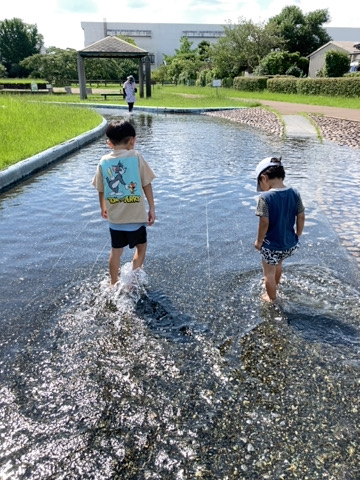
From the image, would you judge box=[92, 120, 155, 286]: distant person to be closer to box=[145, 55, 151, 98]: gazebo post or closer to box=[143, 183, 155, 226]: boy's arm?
box=[143, 183, 155, 226]: boy's arm

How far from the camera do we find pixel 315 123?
15625 mm

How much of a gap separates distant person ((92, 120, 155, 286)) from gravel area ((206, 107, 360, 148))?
9698mm

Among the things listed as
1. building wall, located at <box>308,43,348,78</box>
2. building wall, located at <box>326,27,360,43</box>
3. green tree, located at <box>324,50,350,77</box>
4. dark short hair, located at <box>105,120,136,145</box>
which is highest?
building wall, located at <box>326,27,360,43</box>

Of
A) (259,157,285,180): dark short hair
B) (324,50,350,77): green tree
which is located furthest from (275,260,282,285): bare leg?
(324,50,350,77): green tree

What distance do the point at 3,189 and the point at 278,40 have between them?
4524 cm

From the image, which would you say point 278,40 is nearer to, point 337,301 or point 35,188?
point 35,188

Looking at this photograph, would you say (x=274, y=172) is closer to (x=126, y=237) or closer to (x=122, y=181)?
(x=122, y=181)

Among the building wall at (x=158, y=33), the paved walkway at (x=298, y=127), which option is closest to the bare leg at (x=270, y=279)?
the paved walkway at (x=298, y=127)

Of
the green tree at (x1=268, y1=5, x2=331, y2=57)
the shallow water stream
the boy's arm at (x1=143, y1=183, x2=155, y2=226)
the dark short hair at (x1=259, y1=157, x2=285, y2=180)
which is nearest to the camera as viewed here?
the shallow water stream

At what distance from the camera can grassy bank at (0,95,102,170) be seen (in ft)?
28.5

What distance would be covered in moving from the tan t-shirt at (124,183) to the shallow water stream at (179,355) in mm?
751

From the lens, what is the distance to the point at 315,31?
56406 millimetres

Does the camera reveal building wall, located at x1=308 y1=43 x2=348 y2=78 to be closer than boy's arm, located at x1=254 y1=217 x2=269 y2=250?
No

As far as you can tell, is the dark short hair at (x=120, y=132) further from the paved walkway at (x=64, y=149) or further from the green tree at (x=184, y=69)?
the green tree at (x=184, y=69)
